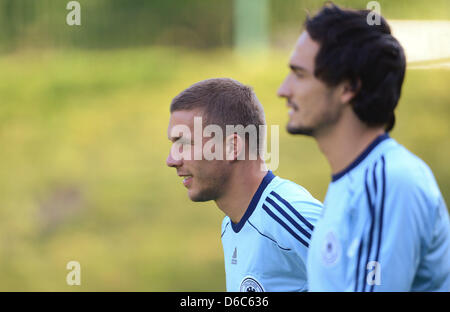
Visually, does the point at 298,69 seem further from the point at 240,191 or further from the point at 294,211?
the point at 240,191

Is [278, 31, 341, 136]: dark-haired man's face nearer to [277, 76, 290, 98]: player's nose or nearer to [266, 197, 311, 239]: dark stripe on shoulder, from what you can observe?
[277, 76, 290, 98]: player's nose

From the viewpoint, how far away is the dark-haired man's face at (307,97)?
1787mm

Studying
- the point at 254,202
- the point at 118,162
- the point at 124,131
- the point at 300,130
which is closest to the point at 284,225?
the point at 254,202

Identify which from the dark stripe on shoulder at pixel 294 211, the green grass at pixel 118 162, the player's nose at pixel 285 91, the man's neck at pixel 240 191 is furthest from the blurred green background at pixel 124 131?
the player's nose at pixel 285 91

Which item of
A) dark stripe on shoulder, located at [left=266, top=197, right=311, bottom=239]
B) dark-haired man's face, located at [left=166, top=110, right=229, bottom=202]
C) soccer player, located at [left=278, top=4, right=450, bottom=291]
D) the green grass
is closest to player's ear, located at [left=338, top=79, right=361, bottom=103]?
soccer player, located at [left=278, top=4, right=450, bottom=291]

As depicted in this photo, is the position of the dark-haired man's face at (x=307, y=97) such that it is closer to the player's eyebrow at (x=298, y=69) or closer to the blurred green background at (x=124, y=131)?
the player's eyebrow at (x=298, y=69)

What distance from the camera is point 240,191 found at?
2.62 meters

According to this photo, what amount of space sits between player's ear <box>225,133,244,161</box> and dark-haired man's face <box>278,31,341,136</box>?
79 cm

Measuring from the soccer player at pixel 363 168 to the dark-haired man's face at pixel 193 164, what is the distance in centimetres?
78

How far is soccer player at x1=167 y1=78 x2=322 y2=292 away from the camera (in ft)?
7.91

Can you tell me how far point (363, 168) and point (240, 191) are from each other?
0.92m

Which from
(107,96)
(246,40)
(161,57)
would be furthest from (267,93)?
(107,96)

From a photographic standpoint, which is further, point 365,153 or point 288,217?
point 288,217
